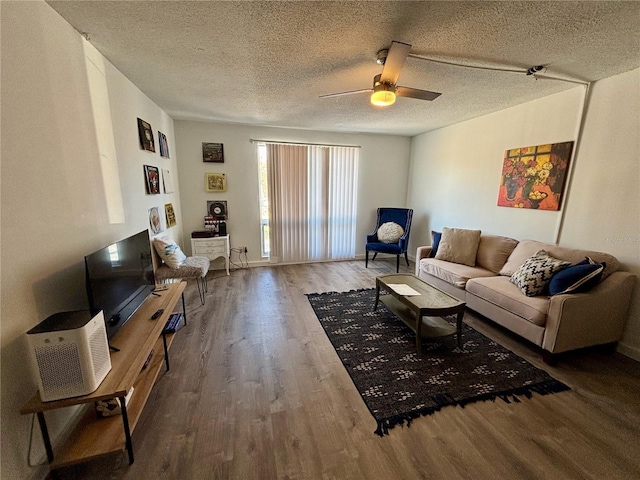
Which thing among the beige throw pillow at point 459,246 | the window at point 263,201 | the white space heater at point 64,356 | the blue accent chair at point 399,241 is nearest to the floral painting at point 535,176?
the beige throw pillow at point 459,246

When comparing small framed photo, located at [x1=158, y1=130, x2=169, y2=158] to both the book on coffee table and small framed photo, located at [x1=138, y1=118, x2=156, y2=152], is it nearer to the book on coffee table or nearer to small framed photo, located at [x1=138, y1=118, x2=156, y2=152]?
small framed photo, located at [x1=138, y1=118, x2=156, y2=152]

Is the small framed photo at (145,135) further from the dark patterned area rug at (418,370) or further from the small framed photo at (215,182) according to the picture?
the dark patterned area rug at (418,370)

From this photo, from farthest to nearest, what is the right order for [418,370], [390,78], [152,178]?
[152,178], [418,370], [390,78]

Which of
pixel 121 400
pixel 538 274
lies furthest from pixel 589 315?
pixel 121 400

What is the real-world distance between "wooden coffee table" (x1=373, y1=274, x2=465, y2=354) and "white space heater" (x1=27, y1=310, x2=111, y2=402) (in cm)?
212

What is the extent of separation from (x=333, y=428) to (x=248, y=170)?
3.85 meters

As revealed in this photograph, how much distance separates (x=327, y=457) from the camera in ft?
4.59

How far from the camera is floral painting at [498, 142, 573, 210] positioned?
9.00 ft

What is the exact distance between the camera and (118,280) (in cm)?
171

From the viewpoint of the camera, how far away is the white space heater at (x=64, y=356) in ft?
3.61

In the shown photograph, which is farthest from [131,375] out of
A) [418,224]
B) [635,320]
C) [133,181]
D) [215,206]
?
[418,224]

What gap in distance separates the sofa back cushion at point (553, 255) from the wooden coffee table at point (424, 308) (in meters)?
1.06

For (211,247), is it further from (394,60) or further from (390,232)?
(394,60)

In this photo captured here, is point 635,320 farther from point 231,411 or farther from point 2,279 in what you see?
point 2,279
